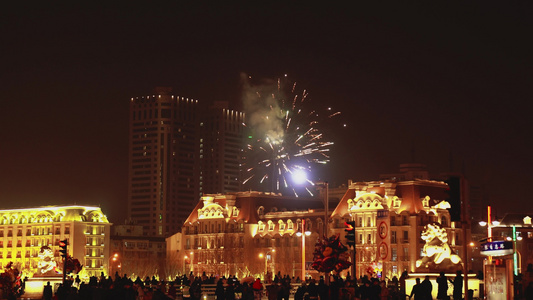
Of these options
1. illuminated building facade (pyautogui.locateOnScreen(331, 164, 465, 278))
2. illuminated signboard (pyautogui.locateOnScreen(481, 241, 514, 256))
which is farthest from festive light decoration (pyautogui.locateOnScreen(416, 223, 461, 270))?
illuminated building facade (pyautogui.locateOnScreen(331, 164, 465, 278))

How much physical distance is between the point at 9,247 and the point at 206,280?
11216cm

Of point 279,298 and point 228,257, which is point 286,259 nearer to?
point 228,257

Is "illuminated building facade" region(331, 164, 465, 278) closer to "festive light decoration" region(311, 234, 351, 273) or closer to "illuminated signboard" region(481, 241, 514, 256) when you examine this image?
"festive light decoration" region(311, 234, 351, 273)

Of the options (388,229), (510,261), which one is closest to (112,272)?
(388,229)

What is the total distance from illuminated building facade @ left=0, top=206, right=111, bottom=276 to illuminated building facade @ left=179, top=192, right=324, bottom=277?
730 inches

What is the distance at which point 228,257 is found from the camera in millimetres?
154875

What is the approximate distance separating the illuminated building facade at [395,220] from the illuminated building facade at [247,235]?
1153cm

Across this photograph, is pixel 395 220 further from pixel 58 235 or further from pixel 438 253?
pixel 438 253

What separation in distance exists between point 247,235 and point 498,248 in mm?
108717

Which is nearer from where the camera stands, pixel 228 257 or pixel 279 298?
pixel 279 298

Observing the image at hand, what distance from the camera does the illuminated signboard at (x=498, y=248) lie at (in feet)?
158

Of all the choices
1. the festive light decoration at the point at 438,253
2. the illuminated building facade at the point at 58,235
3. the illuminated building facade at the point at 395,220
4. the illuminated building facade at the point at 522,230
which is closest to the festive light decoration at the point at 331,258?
the festive light decoration at the point at 438,253

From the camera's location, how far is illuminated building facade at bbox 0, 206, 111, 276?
172750 millimetres

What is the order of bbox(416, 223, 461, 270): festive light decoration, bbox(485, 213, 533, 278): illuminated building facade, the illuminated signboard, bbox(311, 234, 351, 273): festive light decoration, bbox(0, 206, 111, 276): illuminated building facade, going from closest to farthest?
1. the illuminated signboard
2. bbox(311, 234, 351, 273): festive light decoration
3. bbox(416, 223, 461, 270): festive light decoration
4. bbox(485, 213, 533, 278): illuminated building facade
5. bbox(0, 206, 111, 276): illuminated building facade
